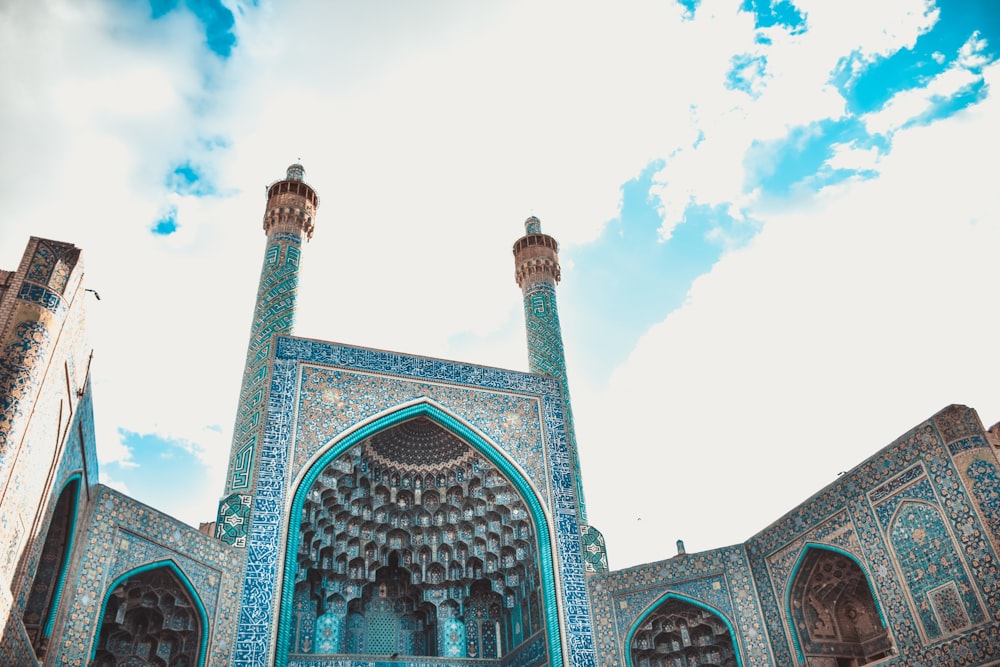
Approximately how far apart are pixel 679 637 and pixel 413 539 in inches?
149

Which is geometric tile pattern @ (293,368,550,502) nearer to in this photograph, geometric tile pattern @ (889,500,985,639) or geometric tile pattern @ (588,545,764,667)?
geometric tile pattern @ (588,545,764,667)

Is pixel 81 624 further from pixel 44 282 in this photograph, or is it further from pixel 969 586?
pixel 969 586

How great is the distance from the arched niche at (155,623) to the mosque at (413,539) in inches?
0.8

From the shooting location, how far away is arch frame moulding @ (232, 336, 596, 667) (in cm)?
Answer: 812

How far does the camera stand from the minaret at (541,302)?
39.0ft

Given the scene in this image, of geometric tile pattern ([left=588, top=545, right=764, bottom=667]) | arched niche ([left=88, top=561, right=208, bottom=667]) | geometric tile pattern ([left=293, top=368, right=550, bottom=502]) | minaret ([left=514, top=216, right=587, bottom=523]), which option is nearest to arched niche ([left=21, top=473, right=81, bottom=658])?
arched niche ([left=88, top=561, right=208, bottom=667])

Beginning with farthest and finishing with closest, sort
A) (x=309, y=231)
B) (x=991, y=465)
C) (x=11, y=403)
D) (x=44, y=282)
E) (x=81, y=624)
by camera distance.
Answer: (x=309, y=231)
(x=81, y=624)
(x=991, y=465)
(x=44, y=282)
(x=11, y=403)

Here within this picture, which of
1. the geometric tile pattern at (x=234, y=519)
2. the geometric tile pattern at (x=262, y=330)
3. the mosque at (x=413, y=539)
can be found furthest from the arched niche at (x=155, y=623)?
the geometric tile pattern at (x=262, y=330)

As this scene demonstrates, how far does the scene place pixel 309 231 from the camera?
11992 mm

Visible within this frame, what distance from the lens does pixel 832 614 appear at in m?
8.11

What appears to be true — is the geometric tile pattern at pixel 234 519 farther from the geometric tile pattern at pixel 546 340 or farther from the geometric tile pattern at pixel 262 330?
the geometric tile pattern at pixel 546 340

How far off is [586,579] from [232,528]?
4255 millimetres

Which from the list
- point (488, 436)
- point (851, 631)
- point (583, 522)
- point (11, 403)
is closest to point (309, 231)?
point (488, 436)

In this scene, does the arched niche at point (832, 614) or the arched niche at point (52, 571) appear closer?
the arched niche at point (52, 571)
